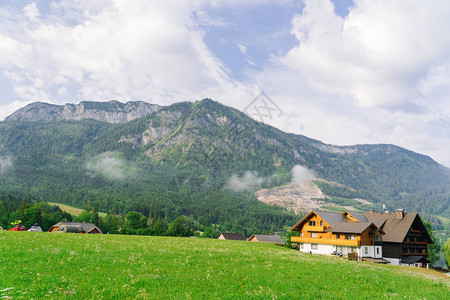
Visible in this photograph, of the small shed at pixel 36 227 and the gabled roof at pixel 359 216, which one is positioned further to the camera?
the small shed at pixel 36 227

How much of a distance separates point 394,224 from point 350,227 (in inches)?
555

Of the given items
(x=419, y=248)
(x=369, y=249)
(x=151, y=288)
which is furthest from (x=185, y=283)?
(x=419, y=248)

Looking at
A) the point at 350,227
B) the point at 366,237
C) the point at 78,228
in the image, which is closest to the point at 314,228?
the point at 350,227

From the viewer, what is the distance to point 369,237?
6241cm

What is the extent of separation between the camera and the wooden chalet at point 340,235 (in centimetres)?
6056

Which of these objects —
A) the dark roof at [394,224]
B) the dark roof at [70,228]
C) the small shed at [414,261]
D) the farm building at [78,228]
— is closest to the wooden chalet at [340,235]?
the dark roof at [394,224]

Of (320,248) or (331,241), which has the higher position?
(331,241)

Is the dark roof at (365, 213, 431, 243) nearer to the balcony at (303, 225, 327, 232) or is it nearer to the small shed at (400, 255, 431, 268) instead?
the small shed at (400, 255, 431, 268)

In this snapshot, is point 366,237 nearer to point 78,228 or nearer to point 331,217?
point 331,217

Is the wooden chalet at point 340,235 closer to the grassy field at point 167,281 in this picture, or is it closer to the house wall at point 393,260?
the house wall at point 393,260

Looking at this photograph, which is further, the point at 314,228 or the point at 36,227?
the point at 36,227

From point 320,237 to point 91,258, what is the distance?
57901 mm

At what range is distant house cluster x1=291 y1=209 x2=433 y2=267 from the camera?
61.4 m

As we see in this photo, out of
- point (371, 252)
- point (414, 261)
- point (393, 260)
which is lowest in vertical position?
point (393, 260)
